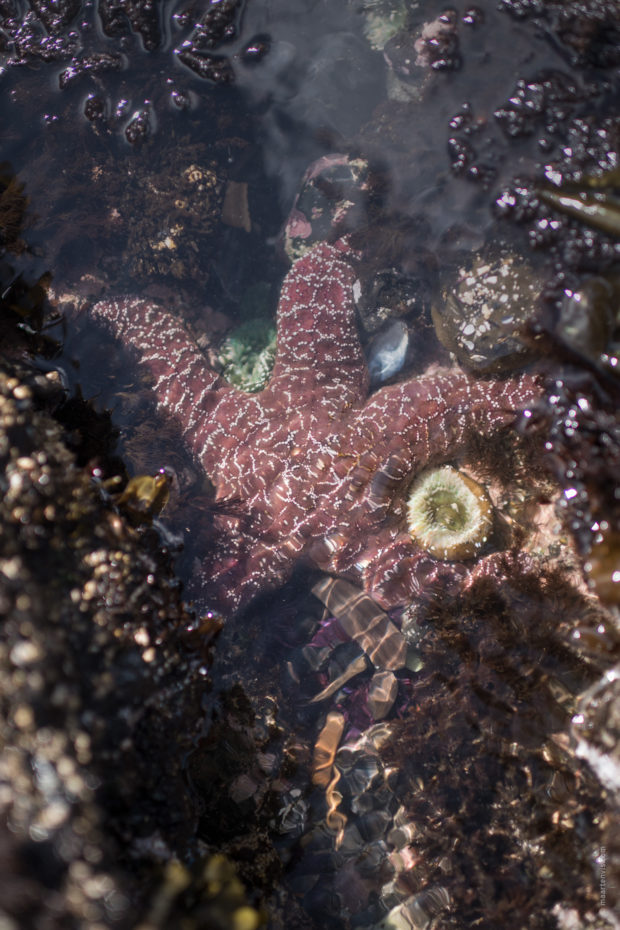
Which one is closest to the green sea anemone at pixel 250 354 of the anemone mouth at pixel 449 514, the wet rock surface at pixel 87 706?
the anemone mouth at pixel 449 514

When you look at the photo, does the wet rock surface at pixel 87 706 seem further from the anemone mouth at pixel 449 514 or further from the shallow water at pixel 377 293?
the anemone mouth at pixel 449 514

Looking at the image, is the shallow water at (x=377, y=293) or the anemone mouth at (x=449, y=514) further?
the anemone mouth at (x=449, y=514)

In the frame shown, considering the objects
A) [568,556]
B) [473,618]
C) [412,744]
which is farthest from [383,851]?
[568,556]

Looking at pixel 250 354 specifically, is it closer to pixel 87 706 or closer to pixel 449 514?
pixel 449 514

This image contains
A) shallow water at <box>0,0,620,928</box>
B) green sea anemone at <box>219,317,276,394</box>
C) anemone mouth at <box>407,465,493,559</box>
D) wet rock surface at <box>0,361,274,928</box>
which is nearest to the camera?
wet rock surface at <box>0,361,274,928</box>

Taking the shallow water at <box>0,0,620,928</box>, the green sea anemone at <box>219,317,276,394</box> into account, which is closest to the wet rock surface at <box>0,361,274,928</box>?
the shallow water at <box>0,0,620,928</box>

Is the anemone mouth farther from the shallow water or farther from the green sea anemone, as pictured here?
the green sea anemone

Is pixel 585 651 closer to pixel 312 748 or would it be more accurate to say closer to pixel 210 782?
pixel 312 748
